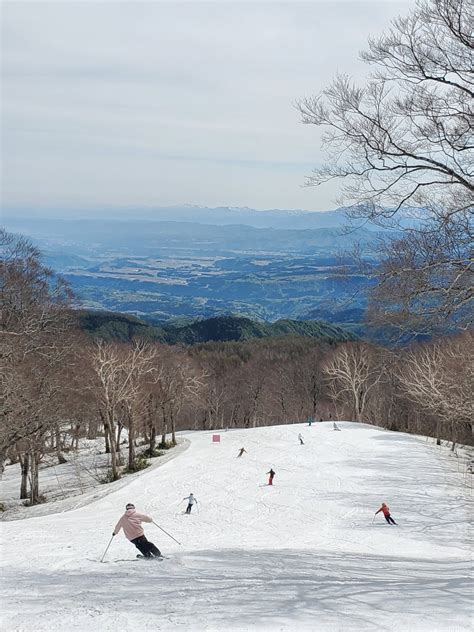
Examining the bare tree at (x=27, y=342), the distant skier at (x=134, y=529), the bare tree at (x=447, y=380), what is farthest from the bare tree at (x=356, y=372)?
the distant skier at (x=134, y=529)

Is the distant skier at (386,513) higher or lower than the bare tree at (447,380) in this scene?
lower


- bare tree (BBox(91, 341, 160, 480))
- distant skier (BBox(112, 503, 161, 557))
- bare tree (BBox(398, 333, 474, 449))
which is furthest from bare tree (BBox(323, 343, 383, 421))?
distant skier (BBox(112, 503, 161, 557))

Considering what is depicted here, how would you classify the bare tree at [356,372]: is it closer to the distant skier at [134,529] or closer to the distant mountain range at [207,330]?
the distant skier at [134,529]

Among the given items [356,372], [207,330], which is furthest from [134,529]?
[207,330]

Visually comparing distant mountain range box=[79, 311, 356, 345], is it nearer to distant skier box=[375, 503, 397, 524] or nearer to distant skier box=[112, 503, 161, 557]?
distant skier box=[375, 503, 397, 524]

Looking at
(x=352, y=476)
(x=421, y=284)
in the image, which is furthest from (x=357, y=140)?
(x=352, y=476)
